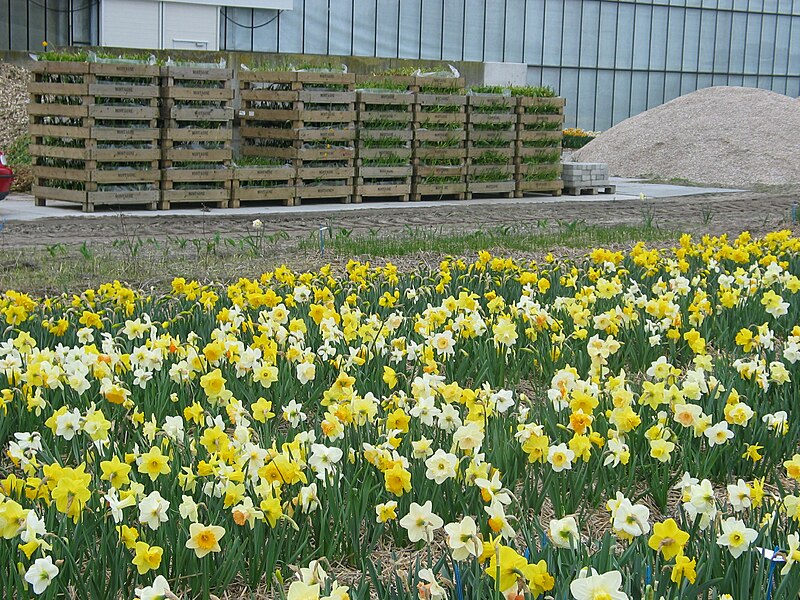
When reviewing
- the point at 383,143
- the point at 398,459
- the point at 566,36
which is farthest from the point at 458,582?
the point at 566,36

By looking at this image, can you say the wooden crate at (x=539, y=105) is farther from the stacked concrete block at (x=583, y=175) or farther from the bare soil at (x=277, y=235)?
the bare soil at (x=277, y=235)

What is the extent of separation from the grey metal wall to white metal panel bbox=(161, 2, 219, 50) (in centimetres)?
51

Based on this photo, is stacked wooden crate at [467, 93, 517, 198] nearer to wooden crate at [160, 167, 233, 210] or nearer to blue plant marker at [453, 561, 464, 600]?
wooden crate at [160, 167, 233, 210]

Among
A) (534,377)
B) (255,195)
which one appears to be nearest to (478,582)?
(534,377)

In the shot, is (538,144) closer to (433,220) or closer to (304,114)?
(304,114)

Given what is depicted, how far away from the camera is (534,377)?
4.84 m

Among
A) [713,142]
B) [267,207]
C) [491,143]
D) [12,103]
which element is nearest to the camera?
[267,207]

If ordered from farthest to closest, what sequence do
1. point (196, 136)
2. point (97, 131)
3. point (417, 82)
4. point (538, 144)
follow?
point (538, 144), point (417, 82), point (196, 136), point (97, 131)

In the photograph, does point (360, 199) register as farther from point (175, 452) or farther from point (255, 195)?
point (175, 452)

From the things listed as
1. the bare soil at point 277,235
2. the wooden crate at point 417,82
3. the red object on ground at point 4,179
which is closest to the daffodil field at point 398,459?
the bare soil at point 277,235

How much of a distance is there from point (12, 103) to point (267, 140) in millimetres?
5635

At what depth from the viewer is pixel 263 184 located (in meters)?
14.3

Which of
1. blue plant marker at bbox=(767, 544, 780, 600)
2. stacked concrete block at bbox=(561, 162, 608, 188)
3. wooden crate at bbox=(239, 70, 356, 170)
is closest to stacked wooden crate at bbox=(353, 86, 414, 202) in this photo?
wooden crate at bbox=(239, 70, 356, 170)

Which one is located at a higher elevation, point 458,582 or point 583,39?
point 583,39
